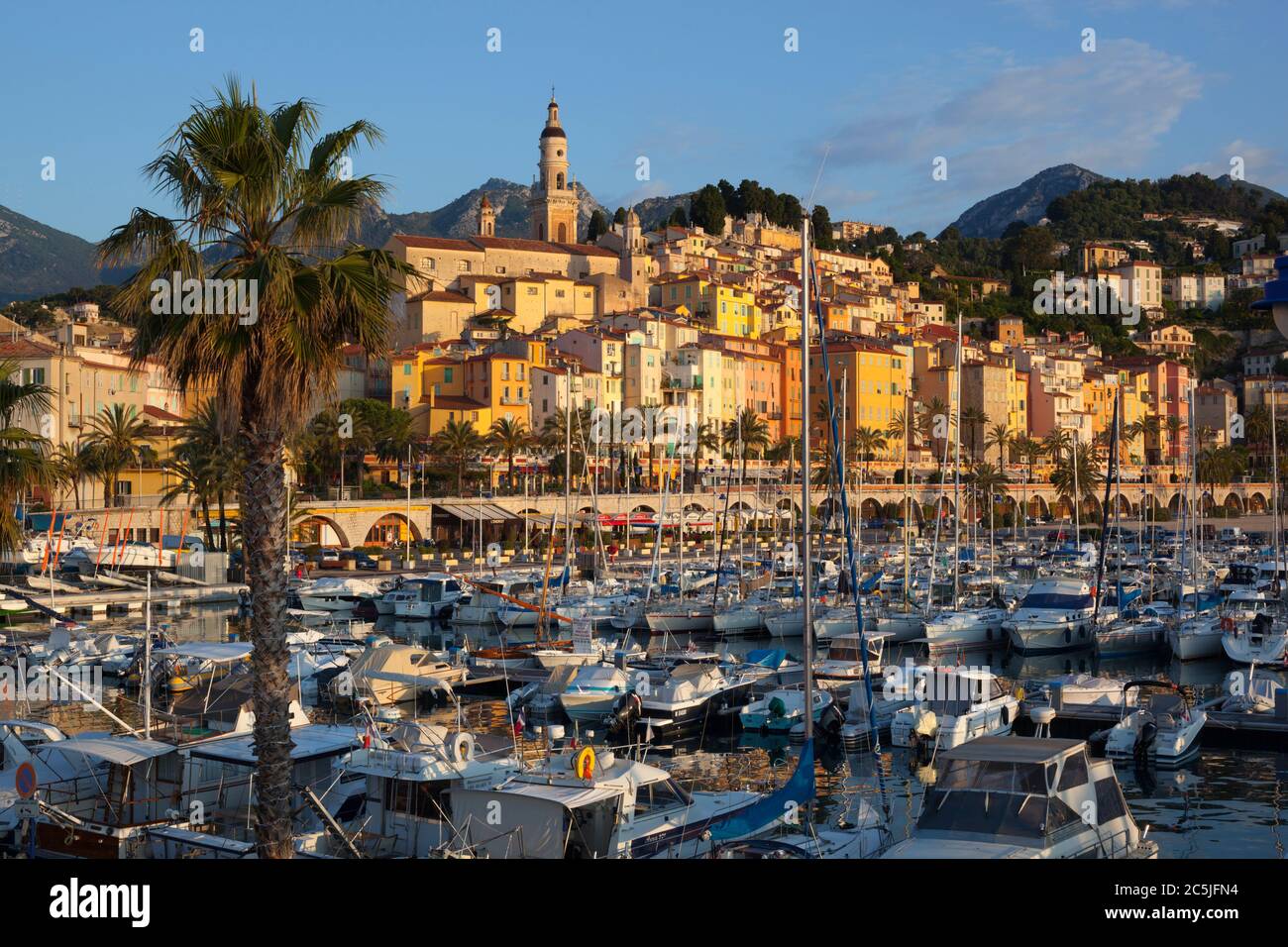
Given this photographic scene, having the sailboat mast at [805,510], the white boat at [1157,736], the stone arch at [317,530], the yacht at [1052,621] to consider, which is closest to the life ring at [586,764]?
the sailboat mast at [805,510]

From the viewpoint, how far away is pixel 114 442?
2842 inches

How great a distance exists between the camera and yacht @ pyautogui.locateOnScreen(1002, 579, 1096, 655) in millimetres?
44500

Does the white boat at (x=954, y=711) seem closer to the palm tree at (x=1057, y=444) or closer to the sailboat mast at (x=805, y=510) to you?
the sailboat mast at (x=805, y=510)

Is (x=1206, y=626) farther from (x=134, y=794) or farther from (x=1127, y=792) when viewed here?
(x=134, y=794)

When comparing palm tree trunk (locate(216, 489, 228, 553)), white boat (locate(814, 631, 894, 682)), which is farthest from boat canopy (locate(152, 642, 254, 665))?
palm tree trunk (locate(216, 489, 228, 553))

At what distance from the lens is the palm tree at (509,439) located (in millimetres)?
92750

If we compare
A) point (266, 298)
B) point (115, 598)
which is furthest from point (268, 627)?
point (115, 598)

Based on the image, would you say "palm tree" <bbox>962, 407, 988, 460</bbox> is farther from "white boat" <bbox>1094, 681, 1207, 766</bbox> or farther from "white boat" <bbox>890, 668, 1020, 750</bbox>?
"white boat" <bbox>1094, 681, 1207, 766</bbox>

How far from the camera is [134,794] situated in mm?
17469

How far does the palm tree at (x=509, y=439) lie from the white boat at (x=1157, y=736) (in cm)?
6696
